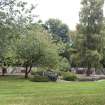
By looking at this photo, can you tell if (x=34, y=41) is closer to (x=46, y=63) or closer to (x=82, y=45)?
(x=46, y=63)

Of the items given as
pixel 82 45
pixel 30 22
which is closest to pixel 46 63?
pixel 82 45

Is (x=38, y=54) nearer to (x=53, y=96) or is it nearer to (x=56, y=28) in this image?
(x=53, y=96)

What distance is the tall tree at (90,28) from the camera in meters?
67.5

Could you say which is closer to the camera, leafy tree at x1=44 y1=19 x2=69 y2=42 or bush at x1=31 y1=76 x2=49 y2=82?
bush at x1=31 y1=76 x2=49 y2=82

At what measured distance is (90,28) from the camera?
68062mm

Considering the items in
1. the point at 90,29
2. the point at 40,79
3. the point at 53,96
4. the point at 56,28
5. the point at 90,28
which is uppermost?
the point at 56,28

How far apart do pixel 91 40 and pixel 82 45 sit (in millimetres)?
1821

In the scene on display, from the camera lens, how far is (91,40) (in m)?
67.9

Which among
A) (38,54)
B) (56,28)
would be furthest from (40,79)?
(56,28)

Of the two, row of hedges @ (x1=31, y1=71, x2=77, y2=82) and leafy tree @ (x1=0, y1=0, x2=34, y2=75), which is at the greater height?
leafy tree @ (x1=0, y1=0, x2=34, y2=75)

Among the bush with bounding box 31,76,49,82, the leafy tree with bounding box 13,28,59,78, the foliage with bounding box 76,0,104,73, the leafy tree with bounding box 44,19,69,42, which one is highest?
the leafy tree with bounding box 44,19,69,42

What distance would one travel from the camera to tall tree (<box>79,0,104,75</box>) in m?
67.5

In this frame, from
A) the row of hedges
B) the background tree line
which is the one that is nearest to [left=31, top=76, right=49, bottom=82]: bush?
the row of hedges

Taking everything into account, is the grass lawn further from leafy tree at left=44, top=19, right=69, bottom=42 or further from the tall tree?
leafy tree at left=44, top=19, right=69, bottom=42
